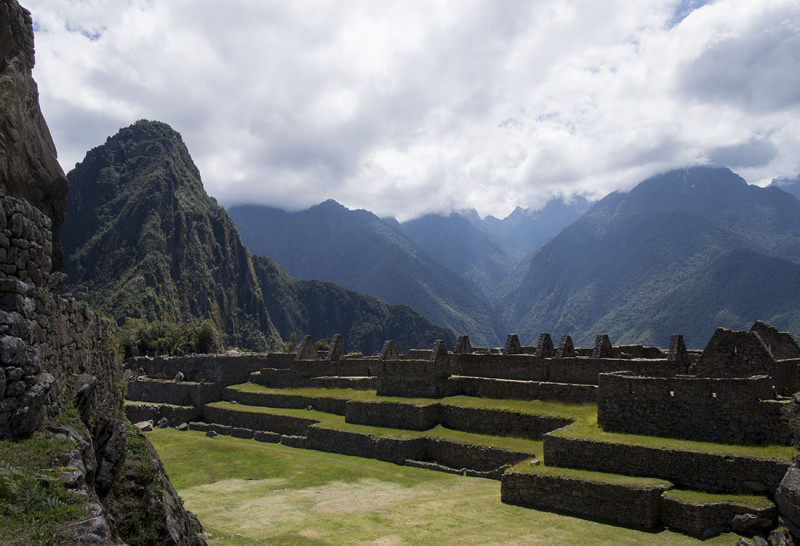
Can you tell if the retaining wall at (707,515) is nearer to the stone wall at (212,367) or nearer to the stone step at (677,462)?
the stone step at (677,462)

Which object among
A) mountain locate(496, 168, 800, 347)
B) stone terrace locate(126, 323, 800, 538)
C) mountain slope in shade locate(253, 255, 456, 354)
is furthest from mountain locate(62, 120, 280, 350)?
stone terrace locate(126, 323, 800, 538)

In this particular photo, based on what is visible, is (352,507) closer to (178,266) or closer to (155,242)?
(155,242)

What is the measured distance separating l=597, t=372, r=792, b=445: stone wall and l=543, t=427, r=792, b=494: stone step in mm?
569

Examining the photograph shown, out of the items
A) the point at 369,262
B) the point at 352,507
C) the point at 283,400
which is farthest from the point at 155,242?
the point at 352,507

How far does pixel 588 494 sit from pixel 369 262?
15000cm

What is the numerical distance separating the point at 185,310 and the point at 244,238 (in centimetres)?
7326

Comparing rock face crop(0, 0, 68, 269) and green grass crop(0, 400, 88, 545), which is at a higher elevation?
Answer: rock face crop(0, 0, 68, 269)

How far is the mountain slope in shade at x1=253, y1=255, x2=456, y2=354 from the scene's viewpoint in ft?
369

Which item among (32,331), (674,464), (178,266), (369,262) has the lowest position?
(674,464)

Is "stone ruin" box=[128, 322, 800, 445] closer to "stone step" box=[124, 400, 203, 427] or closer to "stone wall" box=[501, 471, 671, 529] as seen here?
"stone step" box=[124, 400, 203, 427]

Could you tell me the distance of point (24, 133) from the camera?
1538 centimetres

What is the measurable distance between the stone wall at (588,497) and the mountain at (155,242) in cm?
10111

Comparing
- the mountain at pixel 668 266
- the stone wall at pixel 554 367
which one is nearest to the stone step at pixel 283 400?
the stone wall at pixel 554 367

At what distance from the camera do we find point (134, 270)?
11881cm
